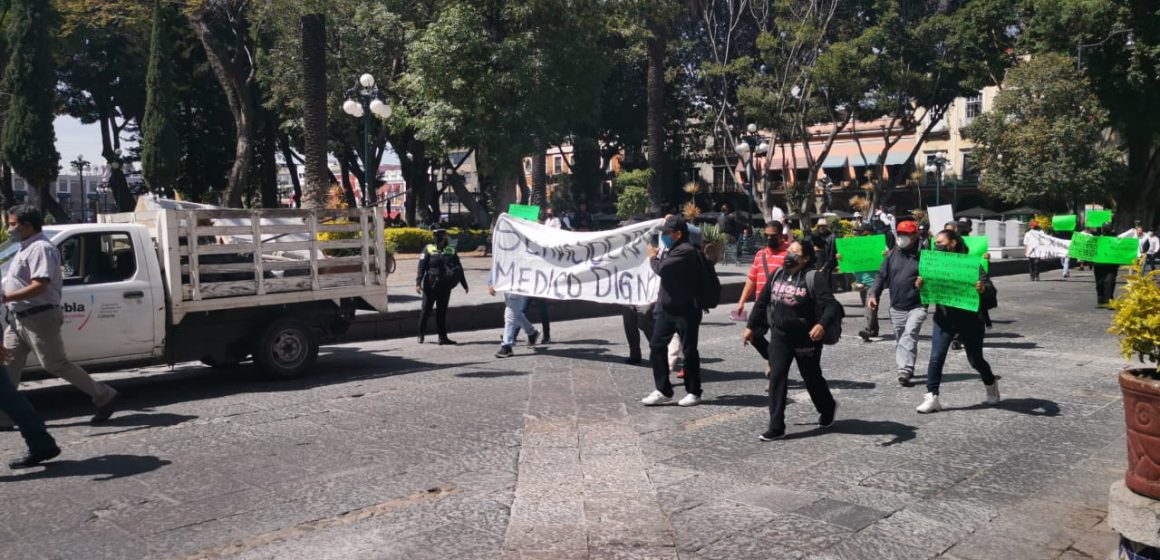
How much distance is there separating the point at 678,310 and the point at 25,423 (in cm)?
489

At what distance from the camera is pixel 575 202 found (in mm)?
52250

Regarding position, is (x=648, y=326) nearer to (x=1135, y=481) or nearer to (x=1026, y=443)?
(x=1026, y=443)

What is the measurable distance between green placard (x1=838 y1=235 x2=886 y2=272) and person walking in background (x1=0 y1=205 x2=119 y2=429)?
8926 millimetres

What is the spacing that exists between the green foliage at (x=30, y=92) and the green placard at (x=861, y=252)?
3635 cm

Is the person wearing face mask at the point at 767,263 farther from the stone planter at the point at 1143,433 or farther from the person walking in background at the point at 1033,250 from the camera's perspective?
the person walking in background at the point at 1033,250

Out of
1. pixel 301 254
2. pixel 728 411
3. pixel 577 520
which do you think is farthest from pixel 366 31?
pixel 577 520

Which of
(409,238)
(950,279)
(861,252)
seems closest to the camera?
(950,279)

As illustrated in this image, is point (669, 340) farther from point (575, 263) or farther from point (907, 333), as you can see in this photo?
point (575, 263)

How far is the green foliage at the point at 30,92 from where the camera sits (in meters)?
37.0

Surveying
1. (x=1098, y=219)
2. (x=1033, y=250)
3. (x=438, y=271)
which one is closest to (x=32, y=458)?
(x=438, y=271)

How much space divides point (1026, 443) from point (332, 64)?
31.0m

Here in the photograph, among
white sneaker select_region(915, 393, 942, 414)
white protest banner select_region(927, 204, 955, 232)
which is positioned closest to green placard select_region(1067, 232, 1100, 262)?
white protest banner select_region(927, 204, 955, 232)

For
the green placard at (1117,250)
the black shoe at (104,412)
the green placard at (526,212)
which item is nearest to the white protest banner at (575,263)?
the green placard at (526,212)

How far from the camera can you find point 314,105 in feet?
81.6
